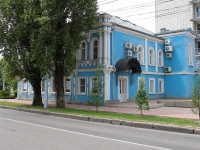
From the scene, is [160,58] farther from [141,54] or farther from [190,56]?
[141,54]

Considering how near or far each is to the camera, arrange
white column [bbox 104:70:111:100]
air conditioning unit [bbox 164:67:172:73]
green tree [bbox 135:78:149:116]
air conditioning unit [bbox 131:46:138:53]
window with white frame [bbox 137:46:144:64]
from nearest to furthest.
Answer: green tree [bbox 135:78:149:116] < white column [bbox 104:70:111:100] < air conditioning unit [bbox 131:46:138:53] < window with white frame [bbox 137:46:144:64] < air conditioning unit [bbox 164:67:172:73]

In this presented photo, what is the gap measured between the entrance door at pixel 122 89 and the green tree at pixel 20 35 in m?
7.80

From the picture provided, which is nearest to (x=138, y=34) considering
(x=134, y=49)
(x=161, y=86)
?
(x=134, y=49)

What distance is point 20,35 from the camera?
1922cm

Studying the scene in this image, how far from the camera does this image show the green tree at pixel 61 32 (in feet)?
58.6

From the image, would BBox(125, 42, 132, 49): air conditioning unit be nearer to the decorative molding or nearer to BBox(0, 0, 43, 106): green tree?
the decorative molding

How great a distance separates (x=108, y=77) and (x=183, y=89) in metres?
11.2

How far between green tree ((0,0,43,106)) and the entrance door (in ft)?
25.6

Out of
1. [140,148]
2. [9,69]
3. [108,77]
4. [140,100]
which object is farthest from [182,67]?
[140,148]

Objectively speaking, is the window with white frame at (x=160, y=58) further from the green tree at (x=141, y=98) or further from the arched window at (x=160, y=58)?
the green tree at (x=141, y=98)

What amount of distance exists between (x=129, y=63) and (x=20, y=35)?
32.9ft

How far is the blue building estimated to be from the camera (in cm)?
2256

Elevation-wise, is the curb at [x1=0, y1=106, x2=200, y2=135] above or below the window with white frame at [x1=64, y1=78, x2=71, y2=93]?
below

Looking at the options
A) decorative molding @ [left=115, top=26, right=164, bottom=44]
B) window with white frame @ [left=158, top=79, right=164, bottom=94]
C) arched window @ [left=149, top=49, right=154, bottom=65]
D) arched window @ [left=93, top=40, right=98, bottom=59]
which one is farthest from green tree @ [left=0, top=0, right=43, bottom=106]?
window with white frame @ [left=158, top=79, right=164, bottom=94]
